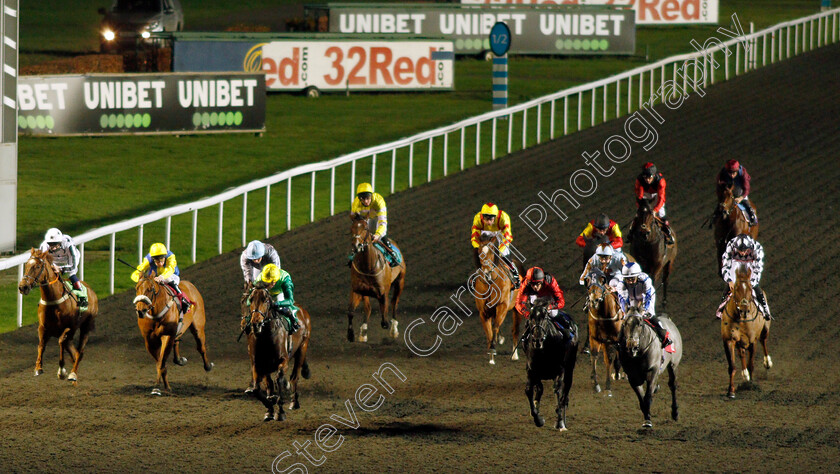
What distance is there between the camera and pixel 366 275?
35.3 ft

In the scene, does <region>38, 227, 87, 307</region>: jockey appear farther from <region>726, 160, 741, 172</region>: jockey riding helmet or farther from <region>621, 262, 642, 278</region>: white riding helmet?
<region>726, 160, 741, 172</region>: jockey riding helmet

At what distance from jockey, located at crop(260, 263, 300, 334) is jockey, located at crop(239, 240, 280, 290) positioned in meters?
0.48

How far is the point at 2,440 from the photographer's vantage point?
8.09 m

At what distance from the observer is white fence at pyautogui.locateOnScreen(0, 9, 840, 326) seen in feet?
49.1

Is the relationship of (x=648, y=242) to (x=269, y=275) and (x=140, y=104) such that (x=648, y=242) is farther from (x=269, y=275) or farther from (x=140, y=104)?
(x=140, y=104)

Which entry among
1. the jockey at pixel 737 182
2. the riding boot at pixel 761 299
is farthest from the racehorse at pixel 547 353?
the jockey at pixel 737 182

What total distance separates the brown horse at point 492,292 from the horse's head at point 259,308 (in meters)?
2.52

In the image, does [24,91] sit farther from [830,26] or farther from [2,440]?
[830,26]

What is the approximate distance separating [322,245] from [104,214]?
3336 millimetres

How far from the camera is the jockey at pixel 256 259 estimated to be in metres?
9.06

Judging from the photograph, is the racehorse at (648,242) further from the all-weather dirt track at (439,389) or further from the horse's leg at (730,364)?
the horse's leg at (730,364)

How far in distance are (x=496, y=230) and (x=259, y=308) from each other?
3240 millimetres

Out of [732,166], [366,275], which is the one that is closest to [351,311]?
[366,275]

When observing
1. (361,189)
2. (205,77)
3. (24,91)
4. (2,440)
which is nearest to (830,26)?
(205,77)
